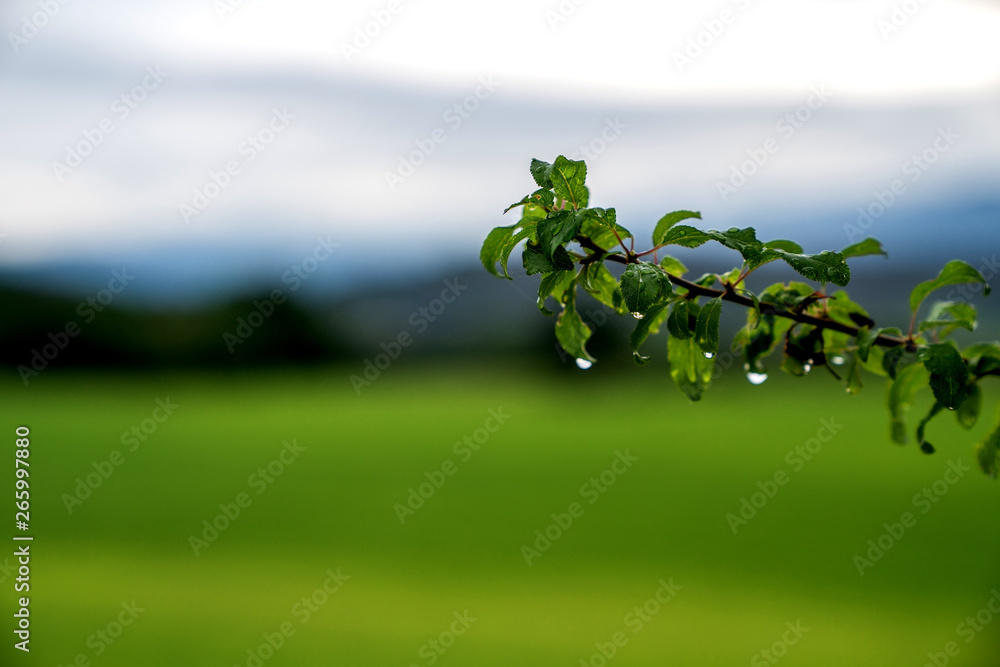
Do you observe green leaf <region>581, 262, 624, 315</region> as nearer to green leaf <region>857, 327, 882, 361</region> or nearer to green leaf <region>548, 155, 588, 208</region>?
green leaf <region>548, 155, 588, 208</region>

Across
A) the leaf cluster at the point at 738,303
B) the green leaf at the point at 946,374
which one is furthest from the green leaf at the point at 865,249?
the green leaf at the point at 946,374

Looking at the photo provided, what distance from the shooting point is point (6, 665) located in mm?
2908

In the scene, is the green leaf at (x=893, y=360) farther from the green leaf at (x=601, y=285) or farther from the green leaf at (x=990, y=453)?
the green leaf at (x=601, y=285)

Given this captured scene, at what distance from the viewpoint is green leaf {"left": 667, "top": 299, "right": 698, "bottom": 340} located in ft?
3.12

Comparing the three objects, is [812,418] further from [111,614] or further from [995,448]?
[995,448]

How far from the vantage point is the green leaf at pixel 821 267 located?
85 cm

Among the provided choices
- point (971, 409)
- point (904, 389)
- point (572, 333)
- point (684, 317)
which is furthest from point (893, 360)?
point (572, 333)

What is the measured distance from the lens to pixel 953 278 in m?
1.08

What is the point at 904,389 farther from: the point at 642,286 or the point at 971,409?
the point at 642,286

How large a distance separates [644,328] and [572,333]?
15 cm

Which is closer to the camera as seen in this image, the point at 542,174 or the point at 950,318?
the point at 542,174

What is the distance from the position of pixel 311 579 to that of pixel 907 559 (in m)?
4.26

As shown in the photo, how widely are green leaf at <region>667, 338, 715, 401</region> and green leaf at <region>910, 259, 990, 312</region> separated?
40 centimetres

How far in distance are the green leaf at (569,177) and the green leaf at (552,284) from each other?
107 millimetres
